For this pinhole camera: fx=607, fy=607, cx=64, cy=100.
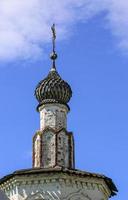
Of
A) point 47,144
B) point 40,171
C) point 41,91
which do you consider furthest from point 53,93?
point 40,171

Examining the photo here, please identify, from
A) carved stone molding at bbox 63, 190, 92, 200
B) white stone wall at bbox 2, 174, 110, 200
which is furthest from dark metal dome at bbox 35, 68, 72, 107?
carved stone molding at bbox 63, 190, 92, 200

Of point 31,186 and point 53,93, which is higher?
point 53,93

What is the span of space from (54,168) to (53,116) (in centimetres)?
226

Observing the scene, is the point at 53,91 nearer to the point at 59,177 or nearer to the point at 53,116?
the point at 53,116

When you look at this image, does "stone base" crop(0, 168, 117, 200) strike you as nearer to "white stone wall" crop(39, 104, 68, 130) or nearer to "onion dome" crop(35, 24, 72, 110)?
"white stone wall" crop(39, 104, 68, 130)

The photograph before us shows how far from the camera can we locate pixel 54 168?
66.2ft

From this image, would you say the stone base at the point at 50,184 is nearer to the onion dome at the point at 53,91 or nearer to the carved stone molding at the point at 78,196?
the carved stone molding at the point at 78,196

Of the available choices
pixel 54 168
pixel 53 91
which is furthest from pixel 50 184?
pixel 53 91

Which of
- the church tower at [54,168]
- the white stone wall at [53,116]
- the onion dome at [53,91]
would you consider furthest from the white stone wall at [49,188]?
the onion dome at [53,91]

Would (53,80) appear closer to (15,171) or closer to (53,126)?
(53,126)

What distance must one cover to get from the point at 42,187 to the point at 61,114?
3.10 m

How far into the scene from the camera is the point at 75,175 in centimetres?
2012

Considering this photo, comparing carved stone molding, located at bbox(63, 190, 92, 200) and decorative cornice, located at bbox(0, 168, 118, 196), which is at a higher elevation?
decorative cornice, located at bbox(0, 168, 118, 196)

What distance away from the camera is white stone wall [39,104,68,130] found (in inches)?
850
